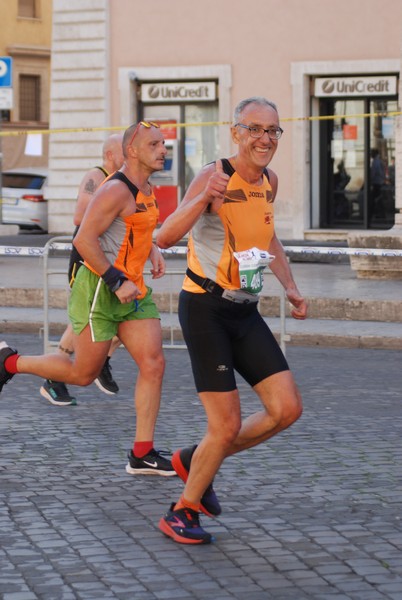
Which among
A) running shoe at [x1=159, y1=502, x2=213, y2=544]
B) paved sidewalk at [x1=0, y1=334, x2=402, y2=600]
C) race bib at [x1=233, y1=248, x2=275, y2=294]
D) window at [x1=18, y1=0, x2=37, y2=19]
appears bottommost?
paved sidewalk at [x1=0, y1=334, x2=402, y2=600]

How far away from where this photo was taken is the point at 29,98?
174ft

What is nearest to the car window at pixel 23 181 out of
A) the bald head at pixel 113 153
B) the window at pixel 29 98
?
the window at pixel 29 98

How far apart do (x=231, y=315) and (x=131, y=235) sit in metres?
Result: 1.75


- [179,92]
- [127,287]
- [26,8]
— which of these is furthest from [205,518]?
[26,8]

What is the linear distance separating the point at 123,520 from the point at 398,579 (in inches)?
59.6

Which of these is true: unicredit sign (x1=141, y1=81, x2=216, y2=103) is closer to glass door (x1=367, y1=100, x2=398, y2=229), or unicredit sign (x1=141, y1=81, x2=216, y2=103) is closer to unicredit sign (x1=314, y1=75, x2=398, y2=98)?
unicredit sign (x1=314, y1=75, x2=398, y2=98)

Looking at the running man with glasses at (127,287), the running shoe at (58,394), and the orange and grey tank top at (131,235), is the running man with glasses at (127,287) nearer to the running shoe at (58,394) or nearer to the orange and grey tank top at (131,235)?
the orange and grey tank top at (131,235)

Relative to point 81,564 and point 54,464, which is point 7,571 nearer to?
point 81,564

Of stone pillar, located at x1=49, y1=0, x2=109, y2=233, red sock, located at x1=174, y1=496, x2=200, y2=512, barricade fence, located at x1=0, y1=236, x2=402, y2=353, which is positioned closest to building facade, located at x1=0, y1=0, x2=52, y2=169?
stone pillar, located at x1=49, y1=0, x2=109, y2=233

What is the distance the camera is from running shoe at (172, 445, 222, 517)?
679 centimetres

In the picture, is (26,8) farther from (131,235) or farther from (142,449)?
(142,449)

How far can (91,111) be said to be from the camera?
30.6m

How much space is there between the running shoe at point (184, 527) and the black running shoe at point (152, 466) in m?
1.37

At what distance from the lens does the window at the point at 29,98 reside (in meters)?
52.8
